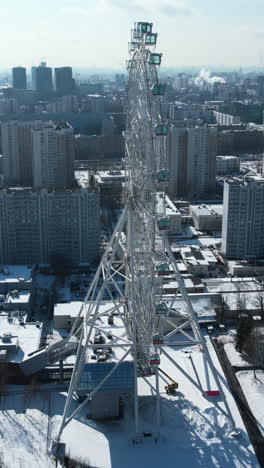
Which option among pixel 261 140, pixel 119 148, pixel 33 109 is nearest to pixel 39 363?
pixel 119 148

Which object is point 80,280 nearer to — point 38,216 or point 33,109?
point 38,216

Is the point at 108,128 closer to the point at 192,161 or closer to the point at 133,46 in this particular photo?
the point at 192,161

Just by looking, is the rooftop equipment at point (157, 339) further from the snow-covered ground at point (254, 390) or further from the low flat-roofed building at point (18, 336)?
the low flat-roofed building at point (18, 336)

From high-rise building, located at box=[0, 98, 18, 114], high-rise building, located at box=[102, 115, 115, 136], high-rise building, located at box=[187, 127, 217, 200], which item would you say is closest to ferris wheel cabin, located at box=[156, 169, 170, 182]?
high-rise building, located at box=[187, 127, 217, 200]

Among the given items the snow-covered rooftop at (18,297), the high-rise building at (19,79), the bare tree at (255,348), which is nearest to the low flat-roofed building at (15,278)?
the snow-covered rooftop at (18,297)

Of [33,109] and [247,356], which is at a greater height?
[33,109]

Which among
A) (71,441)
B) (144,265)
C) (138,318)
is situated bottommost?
(71,441)

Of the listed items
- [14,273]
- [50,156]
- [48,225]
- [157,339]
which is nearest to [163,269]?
[157,339]

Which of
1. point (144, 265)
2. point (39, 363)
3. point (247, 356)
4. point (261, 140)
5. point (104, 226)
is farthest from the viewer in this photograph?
point (261, 140)
